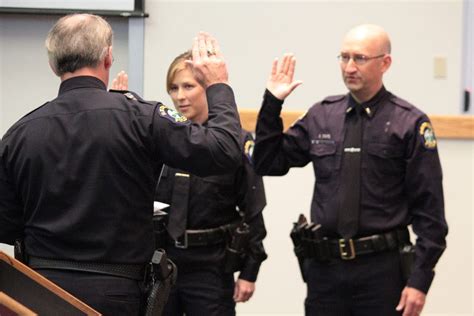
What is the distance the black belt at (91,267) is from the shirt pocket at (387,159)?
1230 mm

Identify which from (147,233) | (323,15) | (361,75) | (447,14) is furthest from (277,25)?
(147,233)

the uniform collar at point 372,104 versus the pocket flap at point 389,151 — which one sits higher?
the uniform collar at point 372,104

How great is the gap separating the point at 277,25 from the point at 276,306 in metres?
1.74

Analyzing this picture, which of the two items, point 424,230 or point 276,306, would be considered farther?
point 276,306

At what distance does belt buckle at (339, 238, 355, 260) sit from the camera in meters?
3.33

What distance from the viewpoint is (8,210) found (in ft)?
8.12

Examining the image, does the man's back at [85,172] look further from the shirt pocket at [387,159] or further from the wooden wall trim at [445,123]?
the wooden wall trim at [445,123]

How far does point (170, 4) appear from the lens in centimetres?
534

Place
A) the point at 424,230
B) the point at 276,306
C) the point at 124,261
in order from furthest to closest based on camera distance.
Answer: the point at 276,306 < the point at 424,230 < the point at 124,261

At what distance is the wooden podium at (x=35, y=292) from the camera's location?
2.21 meters

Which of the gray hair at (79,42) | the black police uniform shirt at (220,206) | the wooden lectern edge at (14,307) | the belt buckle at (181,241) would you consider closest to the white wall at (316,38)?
the black police uniform shirt at (220,206)

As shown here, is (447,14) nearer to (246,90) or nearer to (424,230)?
(246,90)

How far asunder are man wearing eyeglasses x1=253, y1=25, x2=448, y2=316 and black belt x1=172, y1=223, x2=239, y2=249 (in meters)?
0.31

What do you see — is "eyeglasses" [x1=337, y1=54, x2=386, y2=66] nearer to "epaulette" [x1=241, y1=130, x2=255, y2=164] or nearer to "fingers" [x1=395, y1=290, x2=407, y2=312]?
"epaulette" [x1=241, y1=130, x2=255, y2=164]
